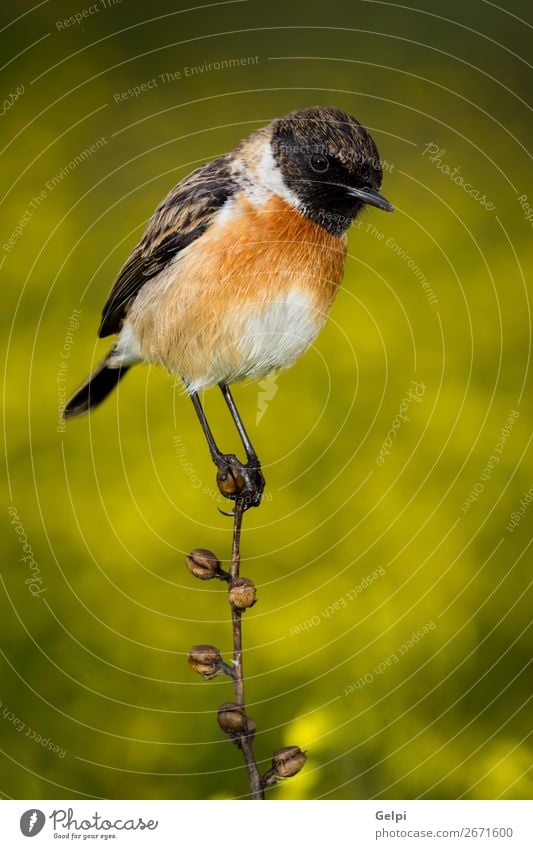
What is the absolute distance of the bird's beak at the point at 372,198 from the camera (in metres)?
1.82

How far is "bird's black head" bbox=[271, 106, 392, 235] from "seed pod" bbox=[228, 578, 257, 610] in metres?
0.78

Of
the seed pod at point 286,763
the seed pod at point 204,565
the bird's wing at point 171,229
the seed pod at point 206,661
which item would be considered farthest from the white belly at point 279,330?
the seed pod at point 286,763

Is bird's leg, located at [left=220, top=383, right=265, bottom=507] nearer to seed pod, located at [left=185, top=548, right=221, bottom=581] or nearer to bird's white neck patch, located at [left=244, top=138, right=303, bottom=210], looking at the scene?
bird's white neck patch, located at [left=244, top=138, right=303, bottom=210]

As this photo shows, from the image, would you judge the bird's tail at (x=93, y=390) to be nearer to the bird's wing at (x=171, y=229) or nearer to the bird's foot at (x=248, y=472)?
the bird's wing at (x=171, y=229)

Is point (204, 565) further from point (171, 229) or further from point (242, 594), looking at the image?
point (171, 229)

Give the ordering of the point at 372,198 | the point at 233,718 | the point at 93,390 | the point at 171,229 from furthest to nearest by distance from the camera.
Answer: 1. the point at 93,390
2. the point at 171,229
3. the point at 372,198
4. the point at 233,718

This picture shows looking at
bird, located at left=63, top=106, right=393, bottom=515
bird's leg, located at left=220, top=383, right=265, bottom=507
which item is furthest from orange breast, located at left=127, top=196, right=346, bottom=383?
bird's leg, located at left=220, top=383, right=265, bottom=507

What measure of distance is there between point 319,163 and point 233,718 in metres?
1.09

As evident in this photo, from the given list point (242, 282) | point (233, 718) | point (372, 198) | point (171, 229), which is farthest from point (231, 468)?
point (233, 718)

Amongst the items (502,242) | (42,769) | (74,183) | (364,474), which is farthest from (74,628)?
(502,242)

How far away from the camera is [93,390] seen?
2.33 m

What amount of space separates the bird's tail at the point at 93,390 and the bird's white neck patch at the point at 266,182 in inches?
21.7

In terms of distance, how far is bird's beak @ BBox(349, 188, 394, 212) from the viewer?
1816 mm

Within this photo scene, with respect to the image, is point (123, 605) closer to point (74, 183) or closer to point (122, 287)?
point (122, 287)
